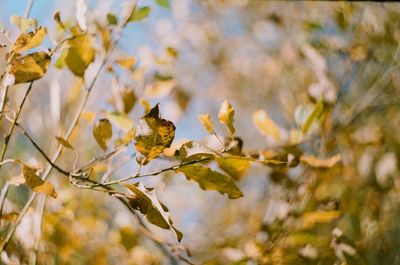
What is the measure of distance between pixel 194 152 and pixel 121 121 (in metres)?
0.19

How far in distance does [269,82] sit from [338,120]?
1.15 meters

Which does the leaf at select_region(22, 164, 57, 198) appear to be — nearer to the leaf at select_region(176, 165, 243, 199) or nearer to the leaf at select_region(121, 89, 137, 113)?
the leaf at select_region(176, 165, 243, 199)

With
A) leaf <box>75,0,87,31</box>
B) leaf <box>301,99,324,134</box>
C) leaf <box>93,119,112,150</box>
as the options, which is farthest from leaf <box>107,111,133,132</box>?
leaf <box>301,99,324,134</box>

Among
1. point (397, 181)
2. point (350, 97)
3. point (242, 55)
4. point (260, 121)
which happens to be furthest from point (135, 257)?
point (242, 55)

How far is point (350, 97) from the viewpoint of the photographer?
1730 mm

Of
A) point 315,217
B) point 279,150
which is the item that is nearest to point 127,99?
point 279,150

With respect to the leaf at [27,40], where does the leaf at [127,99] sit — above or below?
below

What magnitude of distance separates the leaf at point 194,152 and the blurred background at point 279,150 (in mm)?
132

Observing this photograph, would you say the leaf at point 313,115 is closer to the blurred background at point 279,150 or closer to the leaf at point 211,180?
the blurred background at point 279,150

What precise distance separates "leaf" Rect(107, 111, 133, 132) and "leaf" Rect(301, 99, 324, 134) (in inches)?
9.8

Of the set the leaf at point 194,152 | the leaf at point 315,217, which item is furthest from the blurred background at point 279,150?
the leaf at point 194,152

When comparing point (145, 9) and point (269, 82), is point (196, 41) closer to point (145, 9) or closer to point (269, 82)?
point (269, 82)

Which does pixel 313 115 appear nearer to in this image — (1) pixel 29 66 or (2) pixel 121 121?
(2) pixel 121 121

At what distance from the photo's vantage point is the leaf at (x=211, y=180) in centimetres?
48
